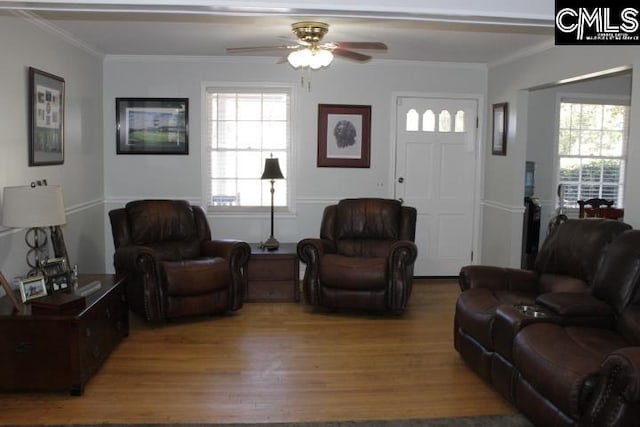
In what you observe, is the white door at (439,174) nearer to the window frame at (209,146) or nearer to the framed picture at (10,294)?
the window frame at (209,146)

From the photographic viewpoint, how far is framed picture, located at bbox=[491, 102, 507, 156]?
235 inches

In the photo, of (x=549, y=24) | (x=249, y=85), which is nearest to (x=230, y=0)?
(x=549, y=24)

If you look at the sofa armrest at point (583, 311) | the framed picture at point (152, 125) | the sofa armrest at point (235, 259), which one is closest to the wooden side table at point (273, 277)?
the sofa armrest at point (235, 259)

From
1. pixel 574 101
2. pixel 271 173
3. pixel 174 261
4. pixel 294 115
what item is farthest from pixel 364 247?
pixel 574 101

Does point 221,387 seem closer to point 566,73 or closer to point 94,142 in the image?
point 94,142

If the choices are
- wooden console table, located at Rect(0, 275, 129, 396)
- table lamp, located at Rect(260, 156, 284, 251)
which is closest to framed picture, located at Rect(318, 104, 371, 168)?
table lamp, located at Rect(260, 156, 284, 251)

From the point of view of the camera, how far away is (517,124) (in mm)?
5754

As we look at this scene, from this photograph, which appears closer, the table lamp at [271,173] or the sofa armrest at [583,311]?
the sofa armrest at [583,311]

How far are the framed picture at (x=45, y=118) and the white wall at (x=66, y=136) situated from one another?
54mm

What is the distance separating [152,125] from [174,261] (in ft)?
5.88

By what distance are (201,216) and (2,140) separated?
6.60 ft

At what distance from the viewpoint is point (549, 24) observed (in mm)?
2967

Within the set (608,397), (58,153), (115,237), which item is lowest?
(608,397)

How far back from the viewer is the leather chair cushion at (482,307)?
138 inches
